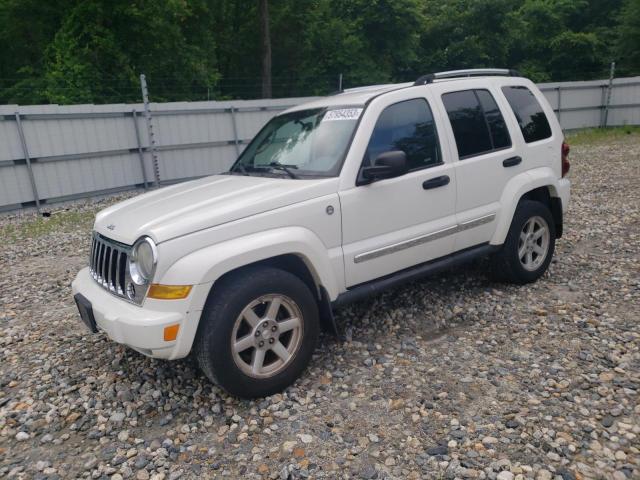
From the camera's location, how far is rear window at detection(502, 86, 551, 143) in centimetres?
479

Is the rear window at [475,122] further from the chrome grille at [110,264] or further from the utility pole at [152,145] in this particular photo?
the utility pole at [152,145]

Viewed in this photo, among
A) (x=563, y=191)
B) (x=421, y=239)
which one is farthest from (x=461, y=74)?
(x=421, y=239)

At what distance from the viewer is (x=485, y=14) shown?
88.4ft

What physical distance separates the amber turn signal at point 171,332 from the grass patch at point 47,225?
658 cm

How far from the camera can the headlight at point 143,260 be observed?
9.76 ft

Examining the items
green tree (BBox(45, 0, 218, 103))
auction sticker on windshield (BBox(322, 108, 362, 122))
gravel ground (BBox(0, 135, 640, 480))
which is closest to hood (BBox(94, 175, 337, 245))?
auction sticker on windshield (BBox(322, 108, 362, 122))

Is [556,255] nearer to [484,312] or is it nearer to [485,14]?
[484,312]

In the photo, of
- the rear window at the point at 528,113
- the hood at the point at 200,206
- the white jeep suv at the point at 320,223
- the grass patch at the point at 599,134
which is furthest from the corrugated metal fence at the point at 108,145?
the grass patch at the point at 599,134

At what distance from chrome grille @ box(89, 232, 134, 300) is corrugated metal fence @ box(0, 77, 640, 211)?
768cm

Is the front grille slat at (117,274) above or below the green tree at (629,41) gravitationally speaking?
below

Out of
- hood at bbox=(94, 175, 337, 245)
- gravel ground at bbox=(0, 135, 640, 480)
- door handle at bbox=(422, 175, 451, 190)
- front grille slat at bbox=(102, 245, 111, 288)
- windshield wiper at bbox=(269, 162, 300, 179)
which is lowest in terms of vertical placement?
gravel ground at bbox=(0, 135, 640, 480)

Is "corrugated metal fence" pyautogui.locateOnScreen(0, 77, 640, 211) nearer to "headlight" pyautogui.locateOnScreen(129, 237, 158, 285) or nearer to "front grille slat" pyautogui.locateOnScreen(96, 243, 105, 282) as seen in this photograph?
"front grille slat" pyautogui.locateOnScreen(96, 243, 105, 282)

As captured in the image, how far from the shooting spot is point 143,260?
10.0 ft

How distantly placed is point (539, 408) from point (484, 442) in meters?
0.51
